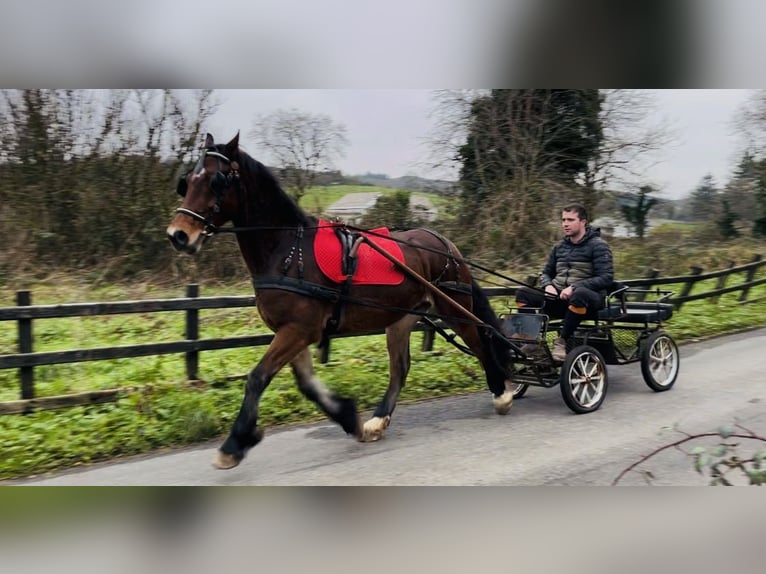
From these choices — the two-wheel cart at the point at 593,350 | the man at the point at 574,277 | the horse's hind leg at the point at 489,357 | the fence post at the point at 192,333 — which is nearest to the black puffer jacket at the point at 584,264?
the man at the point at 574,277

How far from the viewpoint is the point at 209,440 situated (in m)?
4.18

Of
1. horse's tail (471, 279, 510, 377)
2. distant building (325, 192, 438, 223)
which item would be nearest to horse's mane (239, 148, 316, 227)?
distant building (325, 192, 438, 223)

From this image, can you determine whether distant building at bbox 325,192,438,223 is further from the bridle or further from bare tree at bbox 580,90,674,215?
bare tree at bbox 580,90,674,215

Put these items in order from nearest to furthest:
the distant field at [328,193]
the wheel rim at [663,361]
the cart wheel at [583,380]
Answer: the cart wheel at [583,380] → the distant field at [328,193] → the wheel rim at [663,361]

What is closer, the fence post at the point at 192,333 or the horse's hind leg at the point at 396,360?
the horse's hind leg at the point at 396,360

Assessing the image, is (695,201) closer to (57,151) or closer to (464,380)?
(464,380)

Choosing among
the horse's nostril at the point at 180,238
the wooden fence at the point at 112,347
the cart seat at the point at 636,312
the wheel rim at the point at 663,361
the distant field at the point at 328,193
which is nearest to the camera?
the horse's nostril at the point at 180,238

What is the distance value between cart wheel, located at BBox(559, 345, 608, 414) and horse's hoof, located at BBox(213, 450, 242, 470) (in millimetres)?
2298

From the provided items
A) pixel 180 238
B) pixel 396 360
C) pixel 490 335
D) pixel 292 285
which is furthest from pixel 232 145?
pixel 490 335

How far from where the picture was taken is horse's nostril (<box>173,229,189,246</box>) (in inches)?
136

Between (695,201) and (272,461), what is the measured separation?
3583 mm

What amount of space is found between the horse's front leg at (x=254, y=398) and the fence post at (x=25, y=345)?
1764 mm

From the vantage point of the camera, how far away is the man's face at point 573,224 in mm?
4742

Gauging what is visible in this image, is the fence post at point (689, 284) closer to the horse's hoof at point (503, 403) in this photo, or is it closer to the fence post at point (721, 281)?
the fence post at point (721, 281)
